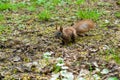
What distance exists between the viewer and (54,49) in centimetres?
545

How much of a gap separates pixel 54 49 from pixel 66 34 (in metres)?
0.36

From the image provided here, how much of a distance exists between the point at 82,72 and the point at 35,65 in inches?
26.9

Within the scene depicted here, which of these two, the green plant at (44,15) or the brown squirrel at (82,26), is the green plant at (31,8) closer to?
the green plant at (44,15)

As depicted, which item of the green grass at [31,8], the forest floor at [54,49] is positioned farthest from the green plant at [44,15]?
the green grass at [31,8]

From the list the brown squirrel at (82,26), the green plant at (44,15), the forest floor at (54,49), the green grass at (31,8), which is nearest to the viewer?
the forest floor at (54,49)

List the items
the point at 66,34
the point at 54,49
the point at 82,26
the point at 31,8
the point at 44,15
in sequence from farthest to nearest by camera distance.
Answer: the point at 31,8 < the point at 44,15 < the point at 82,26 < the point at 66,34 < the point at 54,49

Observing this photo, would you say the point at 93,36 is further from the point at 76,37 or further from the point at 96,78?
the point at 96,78

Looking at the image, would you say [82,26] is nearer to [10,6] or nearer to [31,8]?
[31,8]

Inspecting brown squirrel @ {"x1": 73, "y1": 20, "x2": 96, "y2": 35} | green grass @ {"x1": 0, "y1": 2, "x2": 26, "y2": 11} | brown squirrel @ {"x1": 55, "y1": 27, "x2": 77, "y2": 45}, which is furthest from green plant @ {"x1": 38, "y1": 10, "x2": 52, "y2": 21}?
brown squirrel @ {"x1": 55, "y1": 27, "x2": 77, "y2": 45}

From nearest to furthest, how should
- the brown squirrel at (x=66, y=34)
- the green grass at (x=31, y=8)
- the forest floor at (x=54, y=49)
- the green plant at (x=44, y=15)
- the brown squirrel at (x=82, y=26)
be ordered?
the forest floor at (x=54, y=49)
the brown squirrel at (x=66, y=34)
the brown squirrel at (x=82, y=26)
the green plant at (x=44, y=15)
the green grass at (x=31, y=8)

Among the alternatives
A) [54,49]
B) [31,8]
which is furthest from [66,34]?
[31,8]

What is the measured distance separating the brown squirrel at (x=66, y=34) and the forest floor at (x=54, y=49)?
9cm

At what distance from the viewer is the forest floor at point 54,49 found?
14.6 feet

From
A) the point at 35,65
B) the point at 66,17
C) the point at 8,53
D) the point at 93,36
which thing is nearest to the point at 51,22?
the point at 66,17
